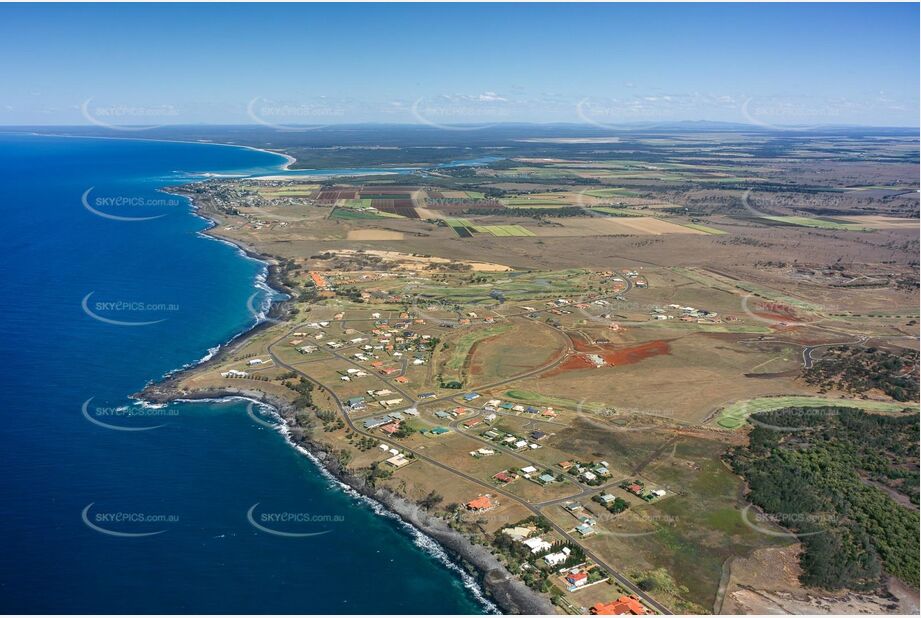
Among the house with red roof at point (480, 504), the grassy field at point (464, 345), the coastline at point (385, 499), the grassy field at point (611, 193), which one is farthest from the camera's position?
the grassy field at point (611, 193)

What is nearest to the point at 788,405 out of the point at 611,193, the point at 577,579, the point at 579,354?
the point at 579,354

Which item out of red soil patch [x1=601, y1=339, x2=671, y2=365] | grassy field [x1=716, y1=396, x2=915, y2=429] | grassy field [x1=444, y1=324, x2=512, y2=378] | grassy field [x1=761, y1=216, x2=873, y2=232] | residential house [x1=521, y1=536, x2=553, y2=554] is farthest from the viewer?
grassy field [x1=761, y1=216, x2=873, y2=232]

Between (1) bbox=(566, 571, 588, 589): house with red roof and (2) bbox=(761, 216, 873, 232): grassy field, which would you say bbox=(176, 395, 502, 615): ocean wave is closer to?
(1) bbox=(566, 571, 588, 589): house with red roof

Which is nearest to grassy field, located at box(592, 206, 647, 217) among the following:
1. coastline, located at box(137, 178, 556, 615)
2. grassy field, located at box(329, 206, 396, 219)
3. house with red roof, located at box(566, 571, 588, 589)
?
grassy field, located at box(329, 206, 396, 219)

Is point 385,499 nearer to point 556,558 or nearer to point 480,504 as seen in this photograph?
point 480,504

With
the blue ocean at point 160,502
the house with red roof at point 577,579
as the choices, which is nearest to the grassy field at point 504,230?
the blue ocean at point 160,502

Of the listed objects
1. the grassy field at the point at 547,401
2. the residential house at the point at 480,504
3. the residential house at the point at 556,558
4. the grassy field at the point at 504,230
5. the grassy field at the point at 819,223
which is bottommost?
the residential house at the point at 556,558

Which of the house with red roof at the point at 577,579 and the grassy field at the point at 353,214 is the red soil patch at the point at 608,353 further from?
the grassy field at the point at 353,214

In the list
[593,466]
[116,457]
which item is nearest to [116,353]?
[116,457]
